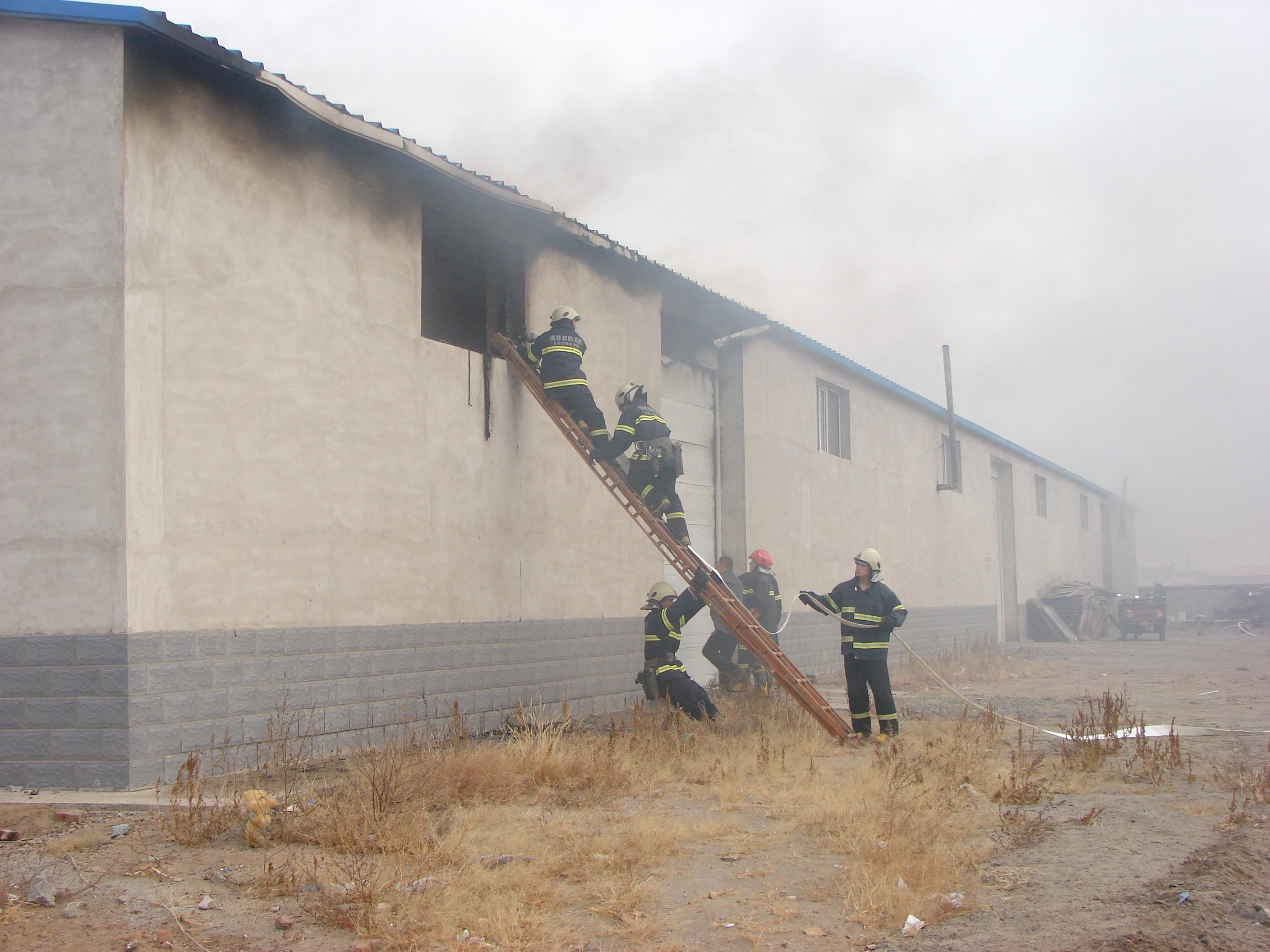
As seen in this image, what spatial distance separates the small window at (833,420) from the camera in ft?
55.1

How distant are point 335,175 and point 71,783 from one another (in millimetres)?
4735

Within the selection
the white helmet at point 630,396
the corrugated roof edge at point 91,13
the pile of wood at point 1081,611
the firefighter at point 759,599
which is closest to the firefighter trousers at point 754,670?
the firefighter at point 759,599

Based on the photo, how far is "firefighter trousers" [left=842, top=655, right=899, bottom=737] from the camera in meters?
8.94

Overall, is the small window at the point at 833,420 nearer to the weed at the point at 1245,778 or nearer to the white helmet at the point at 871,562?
the white helmet at the point at 871,562

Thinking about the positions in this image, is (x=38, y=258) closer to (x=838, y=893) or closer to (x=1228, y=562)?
(x=838, y=893)

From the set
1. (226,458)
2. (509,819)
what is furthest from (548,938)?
(226,458)

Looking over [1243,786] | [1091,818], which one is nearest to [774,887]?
[1091,818]

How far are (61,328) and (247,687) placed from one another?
2.58 meters

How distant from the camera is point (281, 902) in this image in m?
4.52

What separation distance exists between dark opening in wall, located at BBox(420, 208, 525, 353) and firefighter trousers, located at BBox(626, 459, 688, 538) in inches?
70.0

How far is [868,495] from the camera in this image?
1788cm

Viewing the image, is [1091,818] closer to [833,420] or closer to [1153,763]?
[1153,763]

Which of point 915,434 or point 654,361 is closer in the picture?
point 654,361

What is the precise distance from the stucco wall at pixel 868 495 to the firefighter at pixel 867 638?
4.60m
